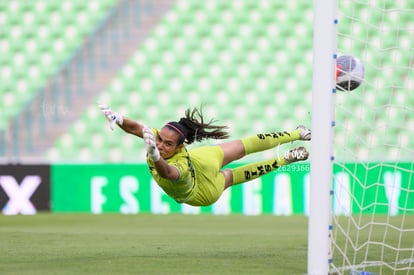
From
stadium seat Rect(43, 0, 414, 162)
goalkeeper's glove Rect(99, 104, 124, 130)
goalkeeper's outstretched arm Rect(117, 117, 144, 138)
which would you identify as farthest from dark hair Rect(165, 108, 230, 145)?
stadium seat Rect(43, 0, 414, 162)

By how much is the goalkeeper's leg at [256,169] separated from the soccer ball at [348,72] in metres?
1.68

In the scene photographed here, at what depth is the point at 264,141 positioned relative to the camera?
7387 mm

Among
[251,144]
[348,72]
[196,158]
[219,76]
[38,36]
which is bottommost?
[196,158]

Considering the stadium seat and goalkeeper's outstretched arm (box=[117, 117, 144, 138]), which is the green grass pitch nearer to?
goalkeeper's outstretched arm (box=[117, 117, 144, 138])

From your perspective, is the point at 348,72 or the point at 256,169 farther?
the point at 256,169

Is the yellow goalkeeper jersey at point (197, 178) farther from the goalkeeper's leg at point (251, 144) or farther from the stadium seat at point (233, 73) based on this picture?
the stadium seat at point (233, 73)

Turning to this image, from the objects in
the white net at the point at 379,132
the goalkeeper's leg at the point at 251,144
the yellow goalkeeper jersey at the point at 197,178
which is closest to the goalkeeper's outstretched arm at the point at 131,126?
the yellow goalkeeper jersey at the point at 197,178

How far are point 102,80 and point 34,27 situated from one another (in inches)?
70.0

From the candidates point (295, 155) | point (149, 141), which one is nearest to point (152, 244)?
point (295, 155)

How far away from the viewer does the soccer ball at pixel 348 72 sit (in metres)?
5.54

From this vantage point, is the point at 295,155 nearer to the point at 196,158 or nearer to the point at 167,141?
the point at 196,158

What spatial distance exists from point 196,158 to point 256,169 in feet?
2.22

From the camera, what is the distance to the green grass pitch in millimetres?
5875

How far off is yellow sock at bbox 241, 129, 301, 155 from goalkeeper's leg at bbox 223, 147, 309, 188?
5.7 inches
